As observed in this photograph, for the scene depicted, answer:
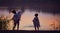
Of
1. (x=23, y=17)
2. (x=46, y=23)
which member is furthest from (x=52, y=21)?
(x=23, y=17)

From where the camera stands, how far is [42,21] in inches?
167

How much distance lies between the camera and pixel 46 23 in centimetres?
425

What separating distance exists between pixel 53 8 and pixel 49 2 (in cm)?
9

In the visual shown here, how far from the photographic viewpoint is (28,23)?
13.9ft

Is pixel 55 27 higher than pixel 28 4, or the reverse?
pixel 28 4

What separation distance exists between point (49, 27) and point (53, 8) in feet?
0.79

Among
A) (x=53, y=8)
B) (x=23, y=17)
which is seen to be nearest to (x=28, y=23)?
(x=23, y=17)

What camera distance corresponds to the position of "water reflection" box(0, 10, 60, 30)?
423 centimetres

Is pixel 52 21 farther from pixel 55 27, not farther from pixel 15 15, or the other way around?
pixel 15 15

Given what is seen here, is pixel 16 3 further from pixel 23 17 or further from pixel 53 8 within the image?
pixel 53 8

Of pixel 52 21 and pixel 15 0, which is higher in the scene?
pixel 15 0

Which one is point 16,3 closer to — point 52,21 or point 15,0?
point 15,0

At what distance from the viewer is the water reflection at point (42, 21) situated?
13.9ft

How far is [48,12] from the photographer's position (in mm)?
4254
